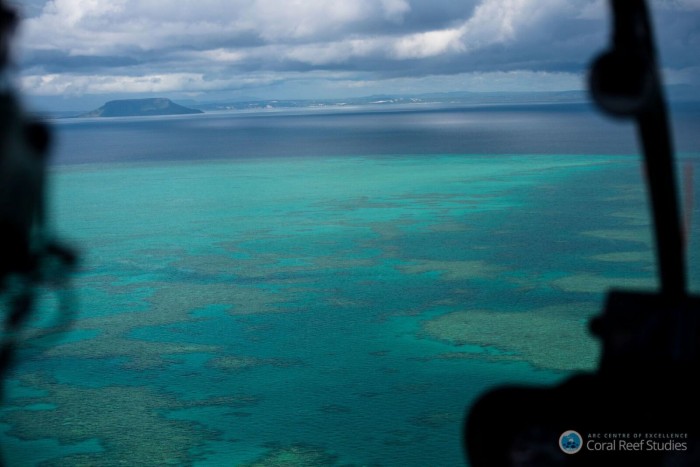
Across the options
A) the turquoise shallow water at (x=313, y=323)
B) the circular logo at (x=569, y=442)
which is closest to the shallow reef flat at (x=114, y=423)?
the turquoise shallow water at (x=313, y=323)

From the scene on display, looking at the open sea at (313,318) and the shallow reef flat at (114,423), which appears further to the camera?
the open sea at (313,318)

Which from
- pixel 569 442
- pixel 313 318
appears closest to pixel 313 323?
pixel 313 318

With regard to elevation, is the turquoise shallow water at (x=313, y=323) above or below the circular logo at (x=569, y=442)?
below

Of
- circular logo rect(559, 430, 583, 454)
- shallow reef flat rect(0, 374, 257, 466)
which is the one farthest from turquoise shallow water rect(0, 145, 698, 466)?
circular logo rect(559, 430, 583, 454)

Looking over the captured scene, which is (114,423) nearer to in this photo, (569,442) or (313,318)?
(313,318)

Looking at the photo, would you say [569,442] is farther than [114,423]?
No

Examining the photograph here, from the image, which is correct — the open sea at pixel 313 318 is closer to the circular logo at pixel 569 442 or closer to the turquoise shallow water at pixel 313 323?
the turquoise shallow water at pixel 313 323
